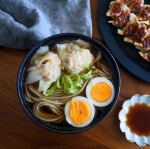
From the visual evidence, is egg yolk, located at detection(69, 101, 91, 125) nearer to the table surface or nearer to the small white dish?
the table surface

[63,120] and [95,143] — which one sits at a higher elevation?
[63,120]

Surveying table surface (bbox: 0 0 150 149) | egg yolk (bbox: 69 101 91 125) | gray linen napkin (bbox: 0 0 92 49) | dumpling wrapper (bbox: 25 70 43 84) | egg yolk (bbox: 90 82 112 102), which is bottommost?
table surface (bbox: 0 0 150 149)

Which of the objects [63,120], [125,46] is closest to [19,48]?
[63,120]

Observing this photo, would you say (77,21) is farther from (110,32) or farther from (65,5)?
(110,32)

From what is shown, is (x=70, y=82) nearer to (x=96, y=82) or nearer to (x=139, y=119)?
(x=96, y=82)

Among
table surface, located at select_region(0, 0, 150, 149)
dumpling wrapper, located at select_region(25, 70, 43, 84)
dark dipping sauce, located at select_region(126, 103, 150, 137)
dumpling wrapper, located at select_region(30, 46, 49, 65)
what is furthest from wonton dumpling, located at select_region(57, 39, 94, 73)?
dark dipping sauce, located at select_region(126, 103, 150, 137)

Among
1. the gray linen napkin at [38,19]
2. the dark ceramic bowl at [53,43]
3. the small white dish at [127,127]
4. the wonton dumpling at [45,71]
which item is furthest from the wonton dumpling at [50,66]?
the small white dish at [127,127]

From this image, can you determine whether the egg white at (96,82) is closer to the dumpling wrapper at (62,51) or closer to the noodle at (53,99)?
the noodle at (53,99)
